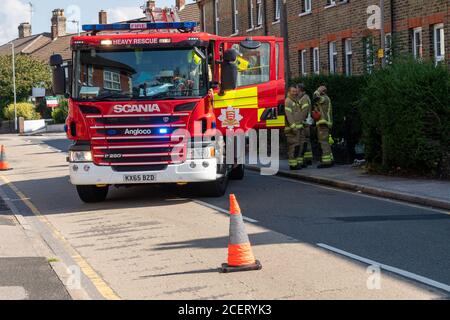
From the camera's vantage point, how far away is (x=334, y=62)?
27094 mm

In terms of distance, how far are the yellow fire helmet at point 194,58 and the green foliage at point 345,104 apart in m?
6.04

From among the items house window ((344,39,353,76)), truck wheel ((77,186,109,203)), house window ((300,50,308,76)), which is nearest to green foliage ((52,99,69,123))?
house window ((300,50,308,76))

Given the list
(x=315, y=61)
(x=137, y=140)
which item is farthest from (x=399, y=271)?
(x=315, y=61)

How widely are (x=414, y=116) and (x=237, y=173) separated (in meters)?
4.53

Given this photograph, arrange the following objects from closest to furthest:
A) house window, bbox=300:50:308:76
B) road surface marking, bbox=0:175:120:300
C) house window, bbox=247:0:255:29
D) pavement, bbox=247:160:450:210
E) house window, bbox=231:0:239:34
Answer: road surface marking, bbox=0:175:120:300
pavement, bbox=247:160:450:210
house window, bbox=300:50:308:76
house window, bbox=247:0:255:29
house window, bbox=231:0:239:34

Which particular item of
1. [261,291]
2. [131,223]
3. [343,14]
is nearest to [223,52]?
[131,223]

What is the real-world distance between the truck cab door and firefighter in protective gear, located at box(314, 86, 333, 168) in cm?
A: 224

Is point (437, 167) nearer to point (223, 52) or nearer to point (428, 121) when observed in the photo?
point (428, 121)

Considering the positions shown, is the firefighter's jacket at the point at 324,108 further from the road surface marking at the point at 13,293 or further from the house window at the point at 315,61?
the road surface marking at the point at 13,293

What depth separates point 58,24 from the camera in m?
90.8

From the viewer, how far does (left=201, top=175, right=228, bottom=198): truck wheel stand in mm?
13914

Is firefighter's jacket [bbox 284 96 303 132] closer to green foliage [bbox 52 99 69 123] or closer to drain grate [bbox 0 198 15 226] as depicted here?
drain grate [bbox 0 198 15 226]

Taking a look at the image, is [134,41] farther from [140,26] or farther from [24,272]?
[24,272]

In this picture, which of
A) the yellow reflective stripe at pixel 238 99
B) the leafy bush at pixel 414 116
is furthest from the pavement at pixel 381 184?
the yellow reflective stripe at pixel 238 99
